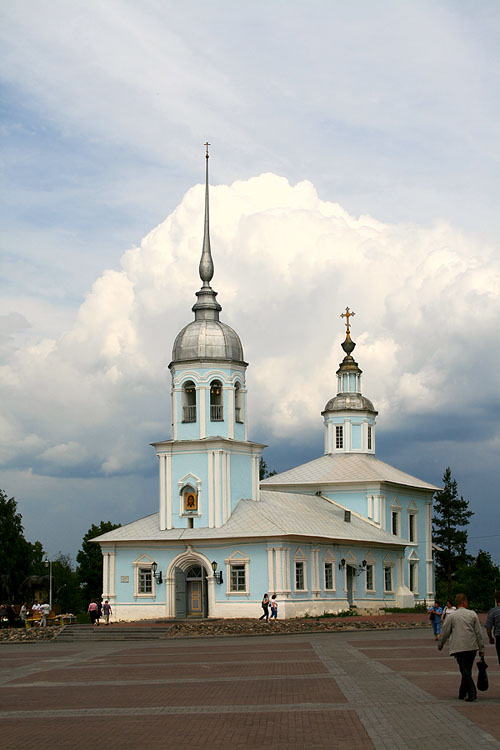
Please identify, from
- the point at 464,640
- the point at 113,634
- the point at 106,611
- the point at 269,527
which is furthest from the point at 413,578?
the point at 464,640

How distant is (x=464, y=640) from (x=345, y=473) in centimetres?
4529

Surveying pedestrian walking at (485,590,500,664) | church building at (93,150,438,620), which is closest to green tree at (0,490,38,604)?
church building at (93,150,438,620)

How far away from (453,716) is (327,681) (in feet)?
16.5

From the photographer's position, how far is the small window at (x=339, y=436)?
64250 mm

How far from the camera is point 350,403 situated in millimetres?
64500

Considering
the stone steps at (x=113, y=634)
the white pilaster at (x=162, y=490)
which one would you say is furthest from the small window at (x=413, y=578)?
the stone steps at (x=113, y=634)

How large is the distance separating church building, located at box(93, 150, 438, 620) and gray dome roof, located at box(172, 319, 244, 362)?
0.05 meters

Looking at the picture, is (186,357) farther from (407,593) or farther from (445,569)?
(445,569)

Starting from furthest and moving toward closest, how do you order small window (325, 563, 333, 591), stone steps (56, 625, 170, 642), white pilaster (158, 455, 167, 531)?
small window (325, 563, 333, 591), white pilaster (158, 455, 167, 531), stone steps (56, 625, 170, 642)

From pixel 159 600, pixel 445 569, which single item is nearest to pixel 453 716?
pixel 159 600

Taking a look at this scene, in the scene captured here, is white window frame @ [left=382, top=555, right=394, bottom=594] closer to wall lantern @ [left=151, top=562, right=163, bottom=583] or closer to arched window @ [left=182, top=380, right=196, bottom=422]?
wall lantern @ [left=151, top=562, right=163, bottom=583]

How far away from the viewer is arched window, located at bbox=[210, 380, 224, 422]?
4825 centimetres

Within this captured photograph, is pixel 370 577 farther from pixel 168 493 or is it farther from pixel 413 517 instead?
pixel 168 493

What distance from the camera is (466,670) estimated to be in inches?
573
